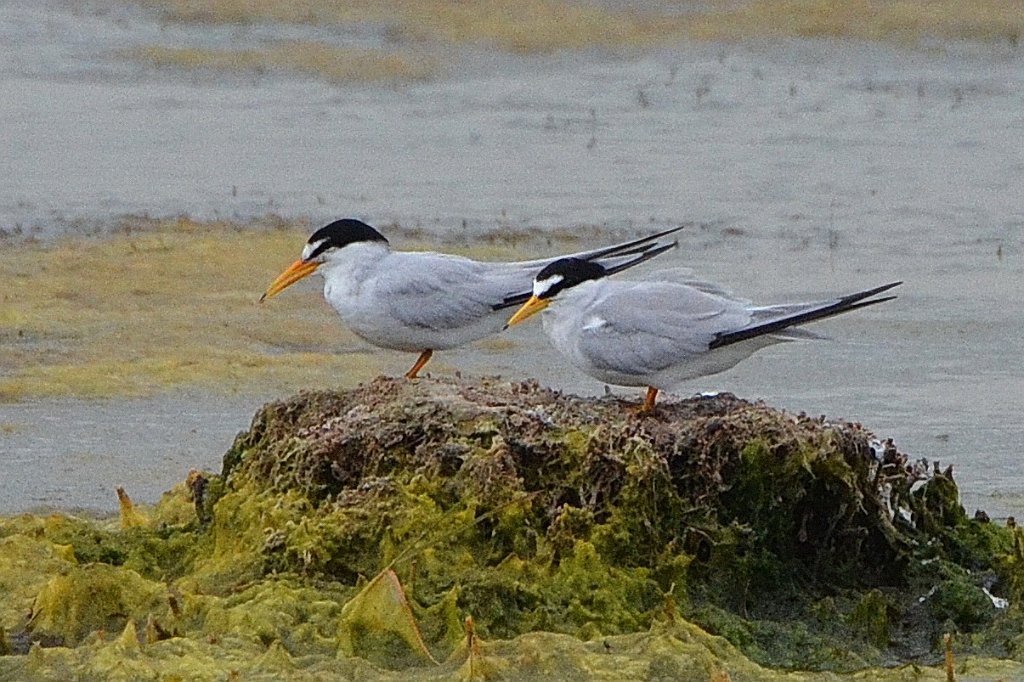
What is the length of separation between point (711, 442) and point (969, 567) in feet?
2.91

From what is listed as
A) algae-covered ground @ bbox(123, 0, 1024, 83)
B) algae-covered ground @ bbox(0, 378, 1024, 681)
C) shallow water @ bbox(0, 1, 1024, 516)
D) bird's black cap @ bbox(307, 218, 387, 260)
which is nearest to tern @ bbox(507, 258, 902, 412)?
algae-covered ground @ bbox(0, 378, 1024, 681)

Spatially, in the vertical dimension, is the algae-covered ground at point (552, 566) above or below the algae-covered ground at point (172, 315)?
above

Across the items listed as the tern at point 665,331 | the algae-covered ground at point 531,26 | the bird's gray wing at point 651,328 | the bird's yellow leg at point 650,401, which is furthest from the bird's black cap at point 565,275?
the algae-covered ground at point 531,26

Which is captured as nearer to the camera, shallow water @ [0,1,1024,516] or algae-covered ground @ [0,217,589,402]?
shallow water @ [0,1,1024,516]

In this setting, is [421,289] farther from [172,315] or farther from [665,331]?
[172,315]

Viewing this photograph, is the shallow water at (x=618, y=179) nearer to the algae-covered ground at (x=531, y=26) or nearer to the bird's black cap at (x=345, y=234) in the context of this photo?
the algae-covered ground at (x=531, y=26)

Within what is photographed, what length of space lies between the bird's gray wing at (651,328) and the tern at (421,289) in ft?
2.36

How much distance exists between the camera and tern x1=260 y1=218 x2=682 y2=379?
773 cm

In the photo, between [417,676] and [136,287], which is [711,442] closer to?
[417,676]

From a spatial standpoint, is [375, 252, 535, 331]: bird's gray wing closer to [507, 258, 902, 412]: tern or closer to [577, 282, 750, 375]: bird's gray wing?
[507, 258, 902, 412]: tern

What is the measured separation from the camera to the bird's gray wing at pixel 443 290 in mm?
7730

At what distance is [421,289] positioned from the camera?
25.5ft

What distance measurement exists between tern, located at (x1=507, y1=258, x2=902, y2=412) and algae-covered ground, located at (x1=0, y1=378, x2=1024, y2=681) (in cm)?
44

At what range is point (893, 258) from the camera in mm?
12281
